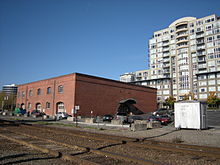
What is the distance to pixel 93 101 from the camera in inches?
1826

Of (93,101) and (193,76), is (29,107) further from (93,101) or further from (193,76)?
(193,76)

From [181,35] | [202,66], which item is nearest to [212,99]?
[202,66]

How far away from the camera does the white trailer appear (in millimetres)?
20078

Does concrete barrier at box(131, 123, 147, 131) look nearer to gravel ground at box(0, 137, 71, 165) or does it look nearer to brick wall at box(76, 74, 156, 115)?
gravel ground at box(0, 137, 71, 165)

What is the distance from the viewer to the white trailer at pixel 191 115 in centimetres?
2008

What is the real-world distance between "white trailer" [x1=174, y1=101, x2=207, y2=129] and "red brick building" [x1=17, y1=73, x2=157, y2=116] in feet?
84.4

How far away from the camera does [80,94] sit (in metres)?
44.2

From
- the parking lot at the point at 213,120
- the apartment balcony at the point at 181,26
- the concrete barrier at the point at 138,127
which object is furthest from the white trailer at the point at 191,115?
the apartment balcony at the point at 181,26

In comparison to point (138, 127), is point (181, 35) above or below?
above

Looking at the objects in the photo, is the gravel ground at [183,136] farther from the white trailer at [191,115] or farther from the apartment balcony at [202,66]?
the apartment balcony at [202,66]

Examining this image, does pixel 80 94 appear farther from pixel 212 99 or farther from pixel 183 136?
pixel 212 99

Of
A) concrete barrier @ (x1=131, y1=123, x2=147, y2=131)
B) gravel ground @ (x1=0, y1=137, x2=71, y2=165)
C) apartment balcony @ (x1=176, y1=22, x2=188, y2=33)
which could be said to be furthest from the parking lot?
apartment balcony @ (x1=176, y1=22, x2=188, y2=33)

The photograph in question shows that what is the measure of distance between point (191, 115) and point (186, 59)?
78.5 metres

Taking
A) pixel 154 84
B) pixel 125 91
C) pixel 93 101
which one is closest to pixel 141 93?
pixel 125 91
